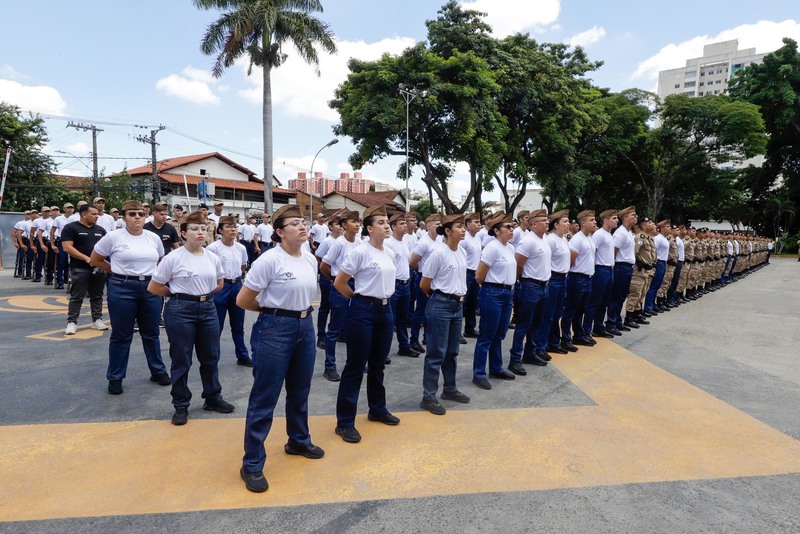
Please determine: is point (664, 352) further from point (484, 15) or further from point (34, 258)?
point (484, 15)

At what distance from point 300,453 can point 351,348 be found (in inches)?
36.3

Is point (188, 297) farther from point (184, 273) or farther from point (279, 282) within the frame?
point (279, 282)

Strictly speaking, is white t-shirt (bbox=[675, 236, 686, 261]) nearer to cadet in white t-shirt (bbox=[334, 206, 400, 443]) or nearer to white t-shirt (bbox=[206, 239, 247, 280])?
cadet in white t-shirt (bbox=[334, 206, 400, 443])

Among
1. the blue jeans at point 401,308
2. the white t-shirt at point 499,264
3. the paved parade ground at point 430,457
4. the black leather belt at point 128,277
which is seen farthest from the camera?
the blue jeans at point 401,308

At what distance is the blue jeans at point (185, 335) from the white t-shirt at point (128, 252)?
3.17 feet

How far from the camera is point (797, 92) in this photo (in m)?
38.7

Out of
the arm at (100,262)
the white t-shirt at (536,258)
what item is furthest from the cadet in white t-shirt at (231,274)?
the white t-shirt at (536,258)

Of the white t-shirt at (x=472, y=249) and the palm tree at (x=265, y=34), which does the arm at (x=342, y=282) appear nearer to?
the white t-shirt at (x=472, y=249)

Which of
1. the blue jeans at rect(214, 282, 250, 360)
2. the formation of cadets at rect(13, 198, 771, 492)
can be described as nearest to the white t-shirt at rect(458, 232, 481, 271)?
the formation of cadets at rect(13, 198, 771, 492)

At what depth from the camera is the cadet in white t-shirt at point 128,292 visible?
5109mm

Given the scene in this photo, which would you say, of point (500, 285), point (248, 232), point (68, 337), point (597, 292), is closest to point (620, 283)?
point (597, 292)

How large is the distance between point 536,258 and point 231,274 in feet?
12.4

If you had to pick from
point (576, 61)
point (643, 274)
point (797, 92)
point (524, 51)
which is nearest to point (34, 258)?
point (643, 274)

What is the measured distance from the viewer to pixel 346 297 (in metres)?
5.25
